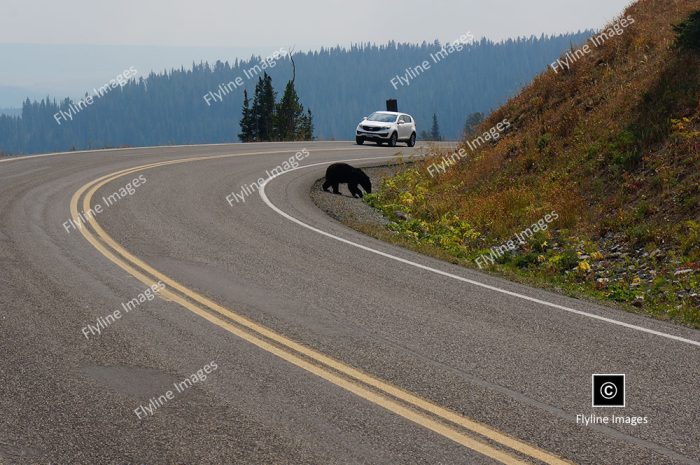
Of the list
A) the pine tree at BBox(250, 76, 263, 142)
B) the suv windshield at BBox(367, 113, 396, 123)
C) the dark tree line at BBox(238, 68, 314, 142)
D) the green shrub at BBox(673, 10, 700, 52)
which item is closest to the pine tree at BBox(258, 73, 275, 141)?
the dark tree line at BBox(238, 68, 314, 142)

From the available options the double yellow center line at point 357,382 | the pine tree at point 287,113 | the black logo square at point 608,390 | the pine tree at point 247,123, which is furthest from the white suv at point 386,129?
the pine tree at point 247,123

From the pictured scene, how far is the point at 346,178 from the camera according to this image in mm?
19078

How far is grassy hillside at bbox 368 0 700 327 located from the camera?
39.3ft

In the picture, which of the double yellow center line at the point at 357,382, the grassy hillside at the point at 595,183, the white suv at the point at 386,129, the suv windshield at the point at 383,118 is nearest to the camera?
the double yellow center line at the point at 357,382

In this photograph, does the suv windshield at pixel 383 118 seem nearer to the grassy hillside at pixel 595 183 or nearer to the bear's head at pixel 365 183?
the grassy hillside at pixel 595 183

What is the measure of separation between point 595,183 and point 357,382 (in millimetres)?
10634

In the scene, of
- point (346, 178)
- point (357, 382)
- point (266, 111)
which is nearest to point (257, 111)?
point (266, 111)

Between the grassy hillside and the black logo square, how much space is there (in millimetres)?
3166

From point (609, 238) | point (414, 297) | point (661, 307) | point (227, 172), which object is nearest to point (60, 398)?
point (414, 297)

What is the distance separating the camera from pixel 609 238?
13.4 meters

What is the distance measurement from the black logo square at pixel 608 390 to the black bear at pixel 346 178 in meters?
13.1

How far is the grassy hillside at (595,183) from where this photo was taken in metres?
12.0

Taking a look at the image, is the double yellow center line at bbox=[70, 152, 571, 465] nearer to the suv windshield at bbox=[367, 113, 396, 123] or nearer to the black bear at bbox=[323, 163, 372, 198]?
the black bear at bbox=[323, 163, 372, 198]

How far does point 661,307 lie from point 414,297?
136 inches
